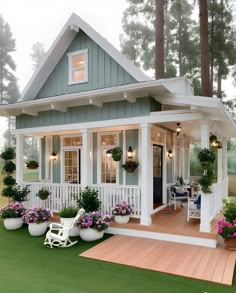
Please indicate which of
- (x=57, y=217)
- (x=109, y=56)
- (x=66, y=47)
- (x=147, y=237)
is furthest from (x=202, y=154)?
(x=66, y=47)

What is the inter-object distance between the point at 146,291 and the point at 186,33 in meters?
15.5

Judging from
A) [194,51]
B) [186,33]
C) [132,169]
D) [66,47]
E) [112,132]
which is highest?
[186,33]

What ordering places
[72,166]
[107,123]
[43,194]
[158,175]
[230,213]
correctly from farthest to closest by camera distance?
[72,166], [158,175], [43,194], [107,123], [230,213]

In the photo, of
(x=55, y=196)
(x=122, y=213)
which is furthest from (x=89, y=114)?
(x=122, y=213)

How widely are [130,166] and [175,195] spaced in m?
2.28

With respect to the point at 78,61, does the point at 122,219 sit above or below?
below

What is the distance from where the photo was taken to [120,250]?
545cm

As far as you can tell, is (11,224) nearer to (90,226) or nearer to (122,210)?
(90,226)

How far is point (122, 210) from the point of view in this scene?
661 centimetres

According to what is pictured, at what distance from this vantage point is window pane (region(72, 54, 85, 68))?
818 centimetres

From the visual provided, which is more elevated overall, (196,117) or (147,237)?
(196,117)

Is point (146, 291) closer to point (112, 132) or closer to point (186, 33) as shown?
point (112, 132)

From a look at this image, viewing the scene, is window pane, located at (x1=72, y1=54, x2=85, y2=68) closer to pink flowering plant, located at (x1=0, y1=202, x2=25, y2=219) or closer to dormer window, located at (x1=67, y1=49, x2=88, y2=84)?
dormer window, located at (x1=67, y1=49, x2=88, y2=84)

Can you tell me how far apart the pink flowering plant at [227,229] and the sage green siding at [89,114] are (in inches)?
122
